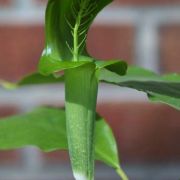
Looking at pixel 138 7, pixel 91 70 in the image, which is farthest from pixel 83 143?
pixel 138 7

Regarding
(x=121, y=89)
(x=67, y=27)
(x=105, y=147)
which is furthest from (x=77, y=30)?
(x=121, y=89)

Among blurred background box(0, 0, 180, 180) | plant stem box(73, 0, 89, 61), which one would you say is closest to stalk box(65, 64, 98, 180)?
plant stem box(73, 0, 89, 61)

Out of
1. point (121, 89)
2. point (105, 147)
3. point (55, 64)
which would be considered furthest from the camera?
point (121, 89)

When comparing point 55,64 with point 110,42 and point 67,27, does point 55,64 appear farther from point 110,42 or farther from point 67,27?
point 110,42

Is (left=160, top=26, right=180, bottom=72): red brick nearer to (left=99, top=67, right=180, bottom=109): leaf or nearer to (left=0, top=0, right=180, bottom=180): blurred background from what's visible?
(left=0, top=0, right=180, bottom=180): blurred background

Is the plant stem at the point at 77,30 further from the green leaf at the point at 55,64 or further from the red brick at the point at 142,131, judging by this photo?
the red brick at the point at 142,131

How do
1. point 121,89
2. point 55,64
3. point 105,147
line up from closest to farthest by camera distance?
point 55,64, point 105,147, point 121,89
